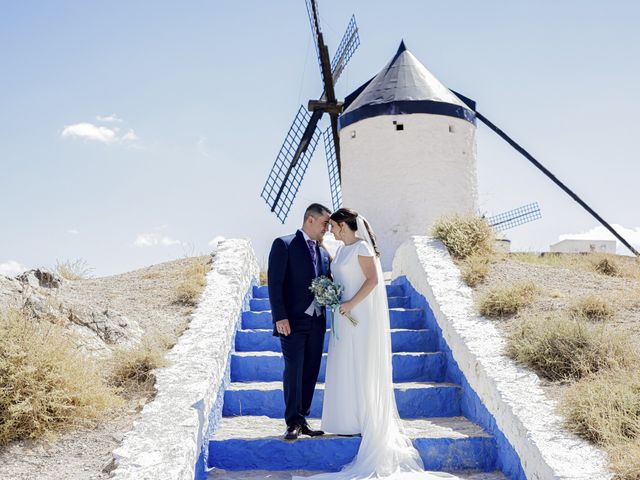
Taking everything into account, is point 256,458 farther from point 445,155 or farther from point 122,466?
point 445,155

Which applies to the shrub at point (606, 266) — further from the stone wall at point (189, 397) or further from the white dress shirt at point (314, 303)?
the white dress shirt at point (314, 303)

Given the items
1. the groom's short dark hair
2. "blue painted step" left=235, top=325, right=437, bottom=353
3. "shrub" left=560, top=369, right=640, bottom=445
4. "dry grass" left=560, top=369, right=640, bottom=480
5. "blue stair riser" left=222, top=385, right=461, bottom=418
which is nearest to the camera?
"dry grass" left=560, top=369, right=640, bottom=480

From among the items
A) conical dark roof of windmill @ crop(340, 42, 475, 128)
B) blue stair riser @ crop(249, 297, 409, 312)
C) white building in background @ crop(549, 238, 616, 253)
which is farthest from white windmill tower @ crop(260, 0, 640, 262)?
white building in background @ crop(549, 238, 616, 253)

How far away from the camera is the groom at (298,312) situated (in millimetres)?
4418

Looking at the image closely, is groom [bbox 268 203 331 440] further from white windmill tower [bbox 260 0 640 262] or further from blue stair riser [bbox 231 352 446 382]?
white windmill tower [bbox 260 0 640 262]

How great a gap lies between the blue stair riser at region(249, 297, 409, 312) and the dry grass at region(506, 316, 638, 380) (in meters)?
2.23

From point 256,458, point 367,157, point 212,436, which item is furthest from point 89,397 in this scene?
point 367,157

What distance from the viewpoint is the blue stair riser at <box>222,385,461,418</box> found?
16.8ft

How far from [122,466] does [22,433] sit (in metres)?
0.85

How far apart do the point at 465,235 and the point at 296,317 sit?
413 centimetres

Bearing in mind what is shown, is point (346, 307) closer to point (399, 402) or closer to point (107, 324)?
point (399, 402)

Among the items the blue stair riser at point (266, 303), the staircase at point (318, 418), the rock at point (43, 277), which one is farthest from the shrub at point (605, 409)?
the rock at point (43, 277)

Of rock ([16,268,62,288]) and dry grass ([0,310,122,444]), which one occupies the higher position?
rock ([16,268,62,288])

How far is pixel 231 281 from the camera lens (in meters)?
6.84
